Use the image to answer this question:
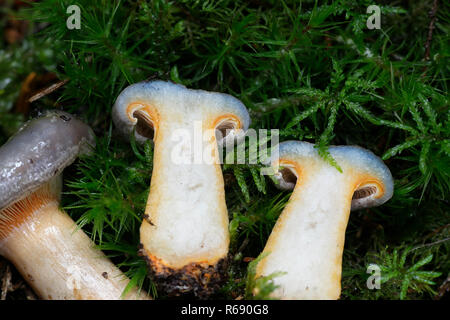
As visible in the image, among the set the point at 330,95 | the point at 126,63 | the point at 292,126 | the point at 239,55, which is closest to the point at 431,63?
the point at 330,95

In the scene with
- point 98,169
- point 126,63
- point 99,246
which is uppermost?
point 126,63

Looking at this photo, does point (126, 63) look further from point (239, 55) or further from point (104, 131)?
point (239, 55)

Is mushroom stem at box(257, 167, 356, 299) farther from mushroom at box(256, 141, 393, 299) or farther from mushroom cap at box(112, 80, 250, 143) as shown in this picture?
mushroom cap at box(112, 80, 250, 143)

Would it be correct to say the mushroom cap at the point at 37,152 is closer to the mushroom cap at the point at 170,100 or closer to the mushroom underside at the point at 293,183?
the mushroom cap at the point at 170,100

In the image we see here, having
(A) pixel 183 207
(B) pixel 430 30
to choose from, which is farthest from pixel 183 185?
(B) pixel 430 30

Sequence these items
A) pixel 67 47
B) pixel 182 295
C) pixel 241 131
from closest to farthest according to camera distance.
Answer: pixel 182 295
pixel 241 131
pixel 67 47

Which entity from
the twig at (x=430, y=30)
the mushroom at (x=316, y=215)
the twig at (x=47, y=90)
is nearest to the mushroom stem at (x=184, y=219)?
the mushroom at (x=316, y=215)
